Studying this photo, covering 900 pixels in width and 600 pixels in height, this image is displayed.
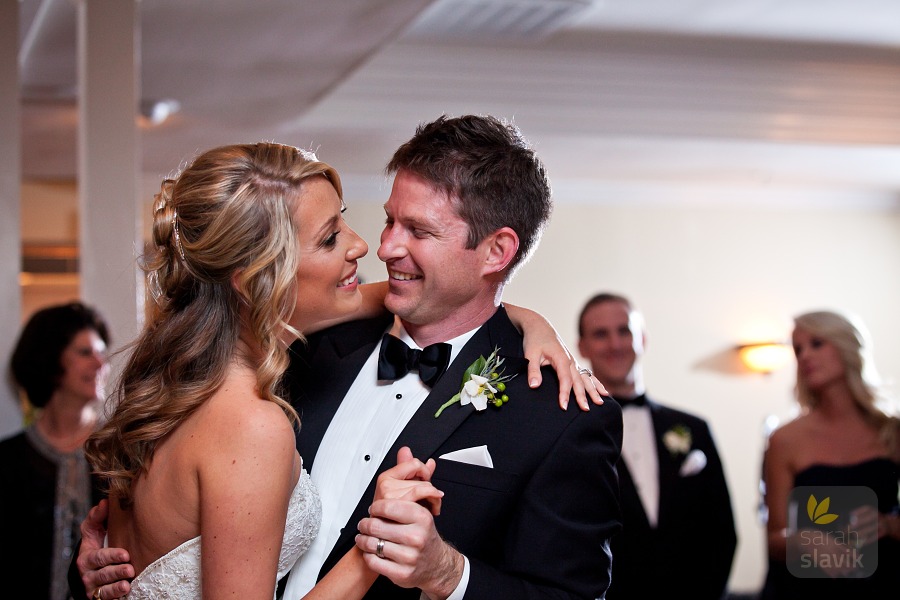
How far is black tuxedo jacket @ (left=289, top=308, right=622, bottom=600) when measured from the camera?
6.72 feet

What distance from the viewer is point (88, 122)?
405 centimetres

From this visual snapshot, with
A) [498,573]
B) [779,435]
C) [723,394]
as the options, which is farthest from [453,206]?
[723,394]

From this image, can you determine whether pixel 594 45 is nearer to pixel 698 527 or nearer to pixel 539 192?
pixel 698 527

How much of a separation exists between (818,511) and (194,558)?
335 cm

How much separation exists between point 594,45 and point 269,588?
18.2 ft

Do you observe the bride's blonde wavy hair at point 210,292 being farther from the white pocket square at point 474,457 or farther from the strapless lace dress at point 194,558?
the white pocket square at point 474,457

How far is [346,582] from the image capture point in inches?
72.0

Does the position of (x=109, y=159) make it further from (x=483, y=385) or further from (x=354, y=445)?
(x=483, y=385)

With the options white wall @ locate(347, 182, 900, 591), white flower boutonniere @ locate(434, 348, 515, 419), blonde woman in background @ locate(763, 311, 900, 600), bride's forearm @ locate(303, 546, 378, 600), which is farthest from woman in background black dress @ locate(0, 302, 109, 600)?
white wall @ locate(347, 182, 900, 591)

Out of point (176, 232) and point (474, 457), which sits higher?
point (176, 232)

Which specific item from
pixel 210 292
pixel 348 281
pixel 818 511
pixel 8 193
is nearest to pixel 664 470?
pixel 818 511

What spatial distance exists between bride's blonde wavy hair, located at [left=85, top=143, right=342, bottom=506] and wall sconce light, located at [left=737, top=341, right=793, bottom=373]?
26.7 ft

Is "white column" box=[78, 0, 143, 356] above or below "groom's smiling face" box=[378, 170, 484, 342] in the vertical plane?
above

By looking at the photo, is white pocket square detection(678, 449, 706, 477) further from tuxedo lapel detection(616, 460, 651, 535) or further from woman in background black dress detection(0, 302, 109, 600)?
woman in background black dress detection(0, 302, 109, 600)
